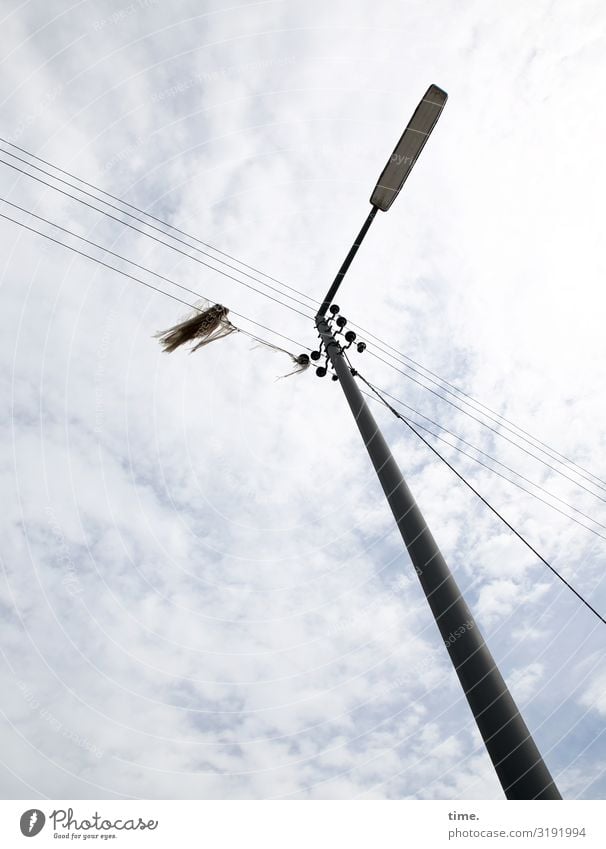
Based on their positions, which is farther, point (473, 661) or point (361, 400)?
point (361, 400)

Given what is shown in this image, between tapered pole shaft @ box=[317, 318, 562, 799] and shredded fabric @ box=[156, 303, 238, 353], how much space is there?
327 centimetres

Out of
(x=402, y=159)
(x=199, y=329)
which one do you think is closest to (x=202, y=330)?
(x=199, y=329)

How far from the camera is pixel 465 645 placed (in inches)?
119

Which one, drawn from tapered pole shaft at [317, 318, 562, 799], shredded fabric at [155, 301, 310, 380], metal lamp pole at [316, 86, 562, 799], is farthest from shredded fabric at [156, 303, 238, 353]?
tapered pole shaft at [317, 318, 562, 799]

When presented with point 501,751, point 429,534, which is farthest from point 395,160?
point 501,751

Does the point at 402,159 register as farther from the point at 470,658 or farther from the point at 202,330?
the point at 470,658

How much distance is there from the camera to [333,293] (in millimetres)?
6023

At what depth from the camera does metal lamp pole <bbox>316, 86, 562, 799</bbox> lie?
103 inches

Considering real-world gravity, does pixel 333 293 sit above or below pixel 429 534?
above

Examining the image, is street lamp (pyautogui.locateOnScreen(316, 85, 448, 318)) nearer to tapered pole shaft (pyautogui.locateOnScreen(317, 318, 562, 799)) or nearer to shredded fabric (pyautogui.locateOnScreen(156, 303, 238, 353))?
shredded fabric (pyautogui.locateOnScreen(156, 303, 238, 353))
